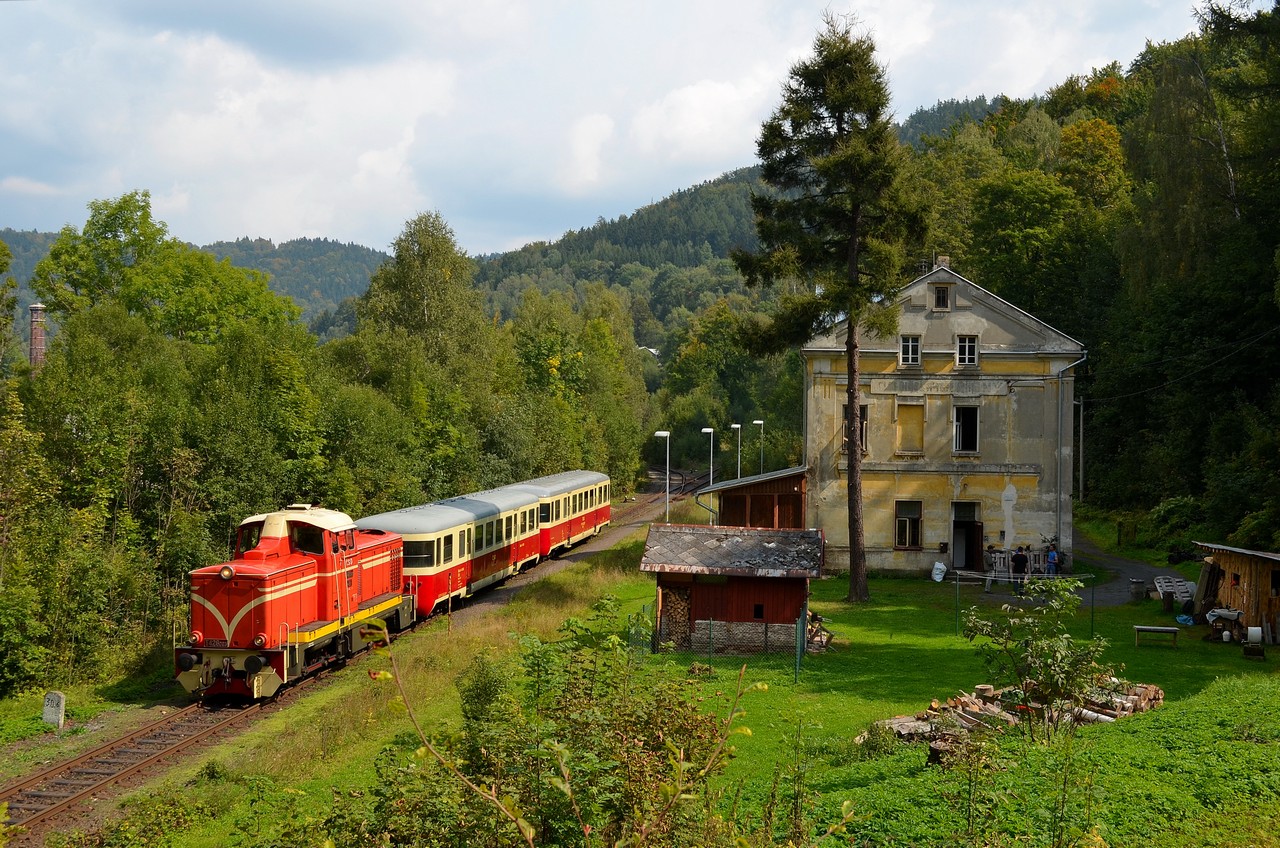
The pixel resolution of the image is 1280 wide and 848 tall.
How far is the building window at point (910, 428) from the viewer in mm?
36062

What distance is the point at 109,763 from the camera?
16.7m

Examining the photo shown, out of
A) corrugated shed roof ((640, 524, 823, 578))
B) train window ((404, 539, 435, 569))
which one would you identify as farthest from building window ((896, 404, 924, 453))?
train window ((404, 539, 435, 569))

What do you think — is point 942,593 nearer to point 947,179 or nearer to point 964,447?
point 964,447

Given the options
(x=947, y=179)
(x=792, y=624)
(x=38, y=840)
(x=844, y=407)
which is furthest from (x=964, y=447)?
→ (x=947, y=179)

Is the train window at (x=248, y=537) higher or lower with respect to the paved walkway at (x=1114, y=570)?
higher

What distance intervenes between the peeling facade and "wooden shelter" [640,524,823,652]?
12.5 metres

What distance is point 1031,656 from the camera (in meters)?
13.7

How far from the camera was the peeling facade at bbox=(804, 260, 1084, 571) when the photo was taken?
1396 inches

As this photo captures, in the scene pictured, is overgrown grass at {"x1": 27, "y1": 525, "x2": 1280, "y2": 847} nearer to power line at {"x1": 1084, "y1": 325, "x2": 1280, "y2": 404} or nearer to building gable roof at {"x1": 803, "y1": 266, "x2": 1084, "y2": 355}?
building gable roof at {"x1": 803, "y1": 266, "x2": 1084, "y2": 355}

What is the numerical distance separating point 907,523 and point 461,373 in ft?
85.3

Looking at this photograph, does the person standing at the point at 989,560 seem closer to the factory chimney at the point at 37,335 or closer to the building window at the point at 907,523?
the building window at the point at 907,523

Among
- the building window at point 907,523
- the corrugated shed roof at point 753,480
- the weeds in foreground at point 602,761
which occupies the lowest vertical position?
the building window at point 907,523

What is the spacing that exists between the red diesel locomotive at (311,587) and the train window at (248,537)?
22 mm

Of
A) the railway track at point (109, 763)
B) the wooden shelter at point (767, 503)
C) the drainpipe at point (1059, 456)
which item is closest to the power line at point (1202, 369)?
the drainpipe at point (1059, 456)
